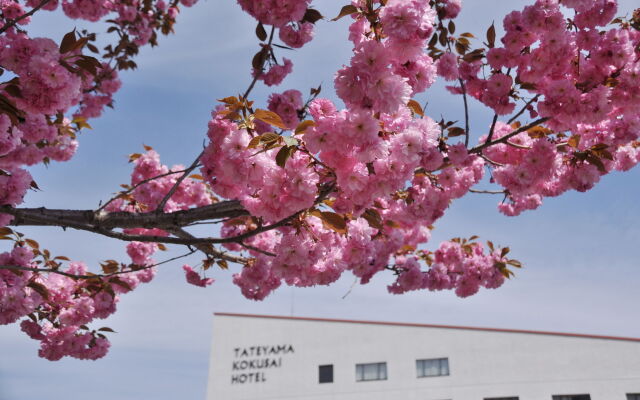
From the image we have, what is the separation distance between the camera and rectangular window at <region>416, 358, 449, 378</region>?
26.6 metres

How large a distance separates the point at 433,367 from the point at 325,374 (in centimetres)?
652

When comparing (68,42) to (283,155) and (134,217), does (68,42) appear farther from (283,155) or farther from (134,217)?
(283,155)

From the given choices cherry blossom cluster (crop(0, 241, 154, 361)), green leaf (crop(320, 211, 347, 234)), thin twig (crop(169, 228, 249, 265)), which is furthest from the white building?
green leaf (crop(320, 211, 347, 234))

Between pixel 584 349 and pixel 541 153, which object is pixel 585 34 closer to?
pixel 541 153

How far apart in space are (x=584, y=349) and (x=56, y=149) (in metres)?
26.3

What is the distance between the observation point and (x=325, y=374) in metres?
29.3

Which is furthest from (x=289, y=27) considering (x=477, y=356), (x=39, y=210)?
(x=477, y=356)

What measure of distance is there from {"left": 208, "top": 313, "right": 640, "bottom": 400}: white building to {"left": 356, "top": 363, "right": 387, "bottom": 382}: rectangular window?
0.19ft

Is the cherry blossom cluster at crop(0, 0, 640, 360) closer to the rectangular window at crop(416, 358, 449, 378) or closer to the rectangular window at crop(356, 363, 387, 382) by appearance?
the rectangular window at crop(416, 358, 449, 378)

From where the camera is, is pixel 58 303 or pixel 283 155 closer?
pixel 283 155

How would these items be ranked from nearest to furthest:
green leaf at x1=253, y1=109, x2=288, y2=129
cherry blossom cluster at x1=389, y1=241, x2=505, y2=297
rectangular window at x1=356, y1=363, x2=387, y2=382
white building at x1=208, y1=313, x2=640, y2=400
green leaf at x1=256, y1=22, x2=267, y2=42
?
green leaf at x1=253, y1=109, x2=288, y2=129
green leaf at x1=256, y1=22, x2=267, y2=42
cherry blossom cluster at x1=389, y1=241, x2=505, y2=297
white building at x1=208, y1=313, x2=640, y2=400
rectangular window at x1=356, y1=363, x2=387, y2=382

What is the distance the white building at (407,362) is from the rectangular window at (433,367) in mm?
53

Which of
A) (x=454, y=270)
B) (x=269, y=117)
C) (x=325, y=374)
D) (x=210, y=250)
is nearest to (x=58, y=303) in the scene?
(x=210, y=250)

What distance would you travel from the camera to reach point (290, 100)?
2902 millimetres
